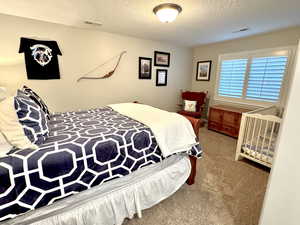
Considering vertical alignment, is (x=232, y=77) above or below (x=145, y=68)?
below

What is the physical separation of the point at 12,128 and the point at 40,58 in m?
2.15

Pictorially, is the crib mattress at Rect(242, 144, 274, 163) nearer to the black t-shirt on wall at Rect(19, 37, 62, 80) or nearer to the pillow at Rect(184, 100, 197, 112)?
the pillow at Rect(184, 100, 197, 112)

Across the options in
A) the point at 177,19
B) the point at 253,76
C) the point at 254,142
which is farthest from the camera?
the point at 253,76

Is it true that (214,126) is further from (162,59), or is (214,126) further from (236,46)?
(162,59)

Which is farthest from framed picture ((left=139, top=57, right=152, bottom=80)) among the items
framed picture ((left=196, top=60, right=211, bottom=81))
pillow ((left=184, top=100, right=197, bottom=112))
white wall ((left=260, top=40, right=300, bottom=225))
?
white wall ((left=260, top=40, right=300, bottom=225))

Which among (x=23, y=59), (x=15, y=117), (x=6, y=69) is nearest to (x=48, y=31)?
(x=23, y=59)

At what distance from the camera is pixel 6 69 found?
244 cm

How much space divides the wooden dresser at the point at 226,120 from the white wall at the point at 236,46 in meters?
0.79

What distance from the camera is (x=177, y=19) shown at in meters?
2.43

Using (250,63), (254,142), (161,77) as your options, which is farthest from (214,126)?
(161,77)

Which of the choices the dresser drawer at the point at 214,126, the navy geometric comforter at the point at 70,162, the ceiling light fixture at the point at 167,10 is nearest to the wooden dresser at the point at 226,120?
the dresser drawer at the point at 214,126

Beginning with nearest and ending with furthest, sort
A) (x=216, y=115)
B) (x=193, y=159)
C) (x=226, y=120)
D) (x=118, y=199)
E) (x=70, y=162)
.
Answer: (x=70, y=162), (x=118, y=199), (x=193, y=159), (x=226, y=120), (x=216, y=115)

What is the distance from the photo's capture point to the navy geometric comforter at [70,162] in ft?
3.03

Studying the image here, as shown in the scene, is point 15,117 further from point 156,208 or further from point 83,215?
point 156,208
